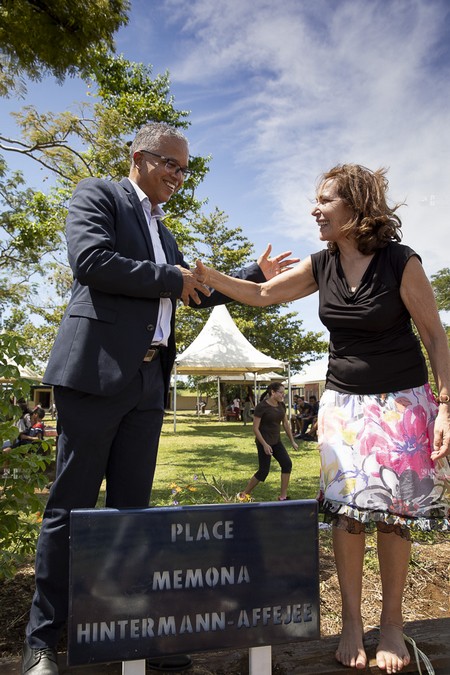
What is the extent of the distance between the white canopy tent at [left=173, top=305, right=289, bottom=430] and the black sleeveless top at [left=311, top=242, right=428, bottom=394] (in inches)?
594

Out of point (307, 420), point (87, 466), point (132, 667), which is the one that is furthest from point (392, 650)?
point (307, 420)

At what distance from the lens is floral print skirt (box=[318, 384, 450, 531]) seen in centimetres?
194

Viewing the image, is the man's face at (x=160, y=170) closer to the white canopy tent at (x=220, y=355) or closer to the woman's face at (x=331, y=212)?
the woman's face at (x=331, y=212)

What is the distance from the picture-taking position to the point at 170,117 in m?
14.8

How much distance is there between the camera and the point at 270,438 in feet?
26.7

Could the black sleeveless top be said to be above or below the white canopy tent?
below

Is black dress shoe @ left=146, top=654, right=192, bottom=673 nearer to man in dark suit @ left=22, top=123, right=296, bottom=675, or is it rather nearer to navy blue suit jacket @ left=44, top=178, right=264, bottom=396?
man in dark suit @ left=22, top=123, right=296, bottom=675

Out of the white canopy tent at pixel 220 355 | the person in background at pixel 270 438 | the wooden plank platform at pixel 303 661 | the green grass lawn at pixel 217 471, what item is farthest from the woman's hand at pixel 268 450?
the white canopy tent at pixel 220 355

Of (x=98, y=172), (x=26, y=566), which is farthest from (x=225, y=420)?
(x=26, y=566)

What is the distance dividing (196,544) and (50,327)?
32.7 meters

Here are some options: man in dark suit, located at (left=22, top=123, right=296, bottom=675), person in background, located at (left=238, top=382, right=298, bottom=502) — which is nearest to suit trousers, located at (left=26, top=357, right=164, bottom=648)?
man in dark suit, located at (left=22, top=123, right=296, bottom=675)

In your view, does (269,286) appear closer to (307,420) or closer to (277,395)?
(277,395)

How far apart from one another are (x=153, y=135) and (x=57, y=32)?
383cm

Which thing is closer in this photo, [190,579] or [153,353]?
[190,579]
